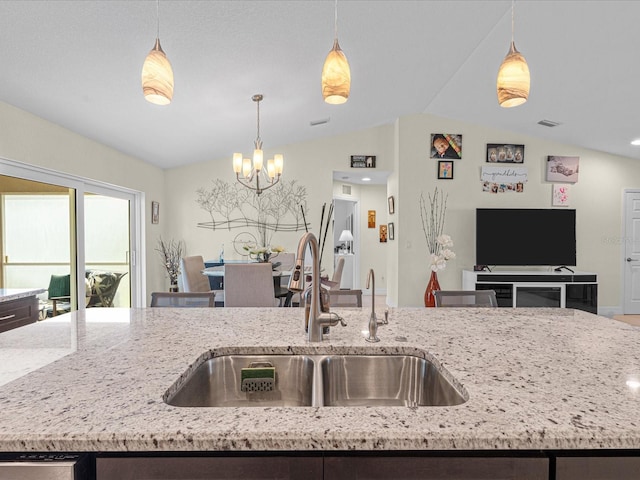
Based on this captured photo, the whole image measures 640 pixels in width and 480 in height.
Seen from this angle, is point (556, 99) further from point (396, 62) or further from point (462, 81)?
point (396, 62)

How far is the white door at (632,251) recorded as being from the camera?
18.4 ft

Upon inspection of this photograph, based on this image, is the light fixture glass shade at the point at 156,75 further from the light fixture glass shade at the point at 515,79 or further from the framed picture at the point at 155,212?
the framed picture at the point at 155,212

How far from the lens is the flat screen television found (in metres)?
5.30

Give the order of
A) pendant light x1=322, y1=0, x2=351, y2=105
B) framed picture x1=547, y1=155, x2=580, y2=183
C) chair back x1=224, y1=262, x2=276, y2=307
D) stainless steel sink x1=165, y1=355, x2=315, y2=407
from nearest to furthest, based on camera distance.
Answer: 1. stainless steel sink x1=165, y1=355, x2=315, y2=407
2. pendant light x1=322, y1=0, x2=351, y2=105
3. chair back x1=224, y1=262, x2=276, y2=307
4. framed picture x1=547, y1=155, x2=580, y2=183

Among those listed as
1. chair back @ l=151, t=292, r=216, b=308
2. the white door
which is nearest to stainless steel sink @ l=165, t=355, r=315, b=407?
chair back @ l=151, t=292, r=216, b=308

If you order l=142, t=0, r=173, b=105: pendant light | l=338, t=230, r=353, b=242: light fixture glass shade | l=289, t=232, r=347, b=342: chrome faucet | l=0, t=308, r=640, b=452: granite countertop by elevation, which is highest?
l=142, t=0, r=173, b=105: pendant light

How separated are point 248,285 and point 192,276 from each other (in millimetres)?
Answer: 1056

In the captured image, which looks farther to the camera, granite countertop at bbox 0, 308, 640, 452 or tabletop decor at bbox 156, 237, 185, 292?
tabletop decor at bbox 156, 237, 185, 292

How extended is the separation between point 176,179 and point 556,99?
17.5ft

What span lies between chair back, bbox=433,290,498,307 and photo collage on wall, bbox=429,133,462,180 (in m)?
3.89

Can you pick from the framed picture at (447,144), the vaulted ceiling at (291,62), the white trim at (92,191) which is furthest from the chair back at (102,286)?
the framed picture at (447,144)

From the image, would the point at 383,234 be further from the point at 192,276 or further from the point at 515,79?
the point at 515,79

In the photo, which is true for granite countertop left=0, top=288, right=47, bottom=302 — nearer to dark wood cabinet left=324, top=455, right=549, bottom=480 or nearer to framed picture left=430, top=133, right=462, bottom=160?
dark wood cabinet left=324, top=455, right=549, bottom=480

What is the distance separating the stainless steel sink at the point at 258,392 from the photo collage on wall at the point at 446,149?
5.05 metres
